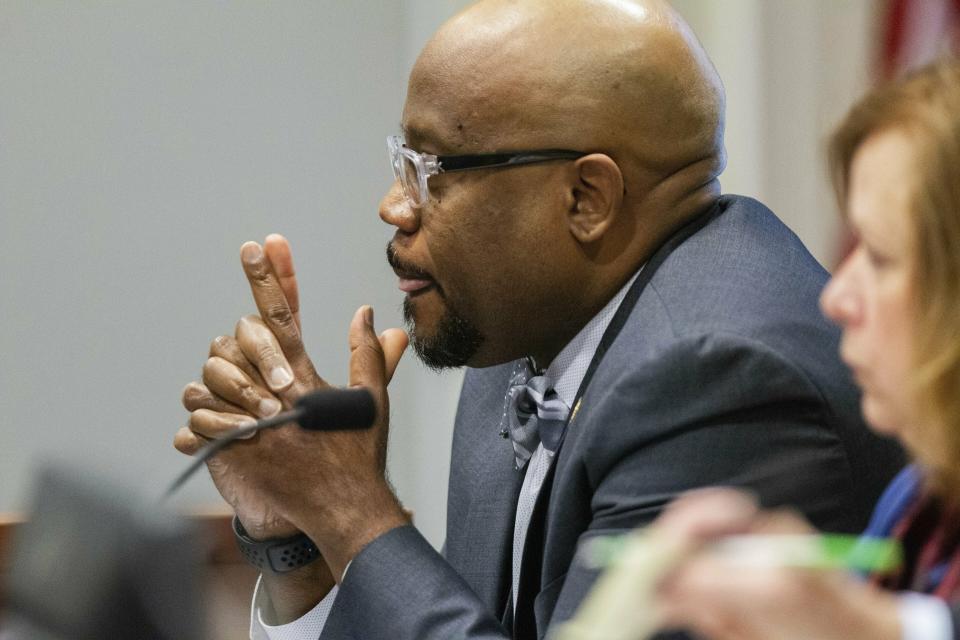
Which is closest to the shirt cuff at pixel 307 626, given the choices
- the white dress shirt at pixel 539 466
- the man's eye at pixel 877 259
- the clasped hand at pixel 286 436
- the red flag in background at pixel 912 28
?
the white dress shirt at pixel 539 466

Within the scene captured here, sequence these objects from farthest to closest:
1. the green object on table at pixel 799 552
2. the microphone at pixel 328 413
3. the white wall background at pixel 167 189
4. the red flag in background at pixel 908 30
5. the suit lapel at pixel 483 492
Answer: the white wall background at pixel 167 189 → the red flag in background at pixel 908 30 → the suit lapel at pixel 483 492 → the microphone at pixel 328 413 → the green object on table at pixel 799 552

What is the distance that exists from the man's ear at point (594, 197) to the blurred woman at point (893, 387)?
588 mm

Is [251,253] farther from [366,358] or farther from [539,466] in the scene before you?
[539,466]

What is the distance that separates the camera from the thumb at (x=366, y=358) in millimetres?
1690

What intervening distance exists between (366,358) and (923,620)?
1.02 m

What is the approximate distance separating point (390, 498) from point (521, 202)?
41 centimetres

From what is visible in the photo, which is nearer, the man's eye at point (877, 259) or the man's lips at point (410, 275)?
the man's eye at point (877, 259)

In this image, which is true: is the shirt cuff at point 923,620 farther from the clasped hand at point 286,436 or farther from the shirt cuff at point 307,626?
the shirt cuff at point 307,626

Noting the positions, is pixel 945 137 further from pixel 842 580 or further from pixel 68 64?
pixel 68 64

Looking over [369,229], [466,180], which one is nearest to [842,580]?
[466,180]

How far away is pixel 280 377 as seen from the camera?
1.65m

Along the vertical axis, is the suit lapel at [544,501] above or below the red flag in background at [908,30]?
below

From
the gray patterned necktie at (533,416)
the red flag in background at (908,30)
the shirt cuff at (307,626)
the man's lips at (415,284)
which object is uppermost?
the red flag in background at (908,30)

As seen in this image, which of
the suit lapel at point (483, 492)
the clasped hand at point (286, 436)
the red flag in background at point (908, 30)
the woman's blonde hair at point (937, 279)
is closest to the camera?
the woman's blonde hair at point (937, 279)
